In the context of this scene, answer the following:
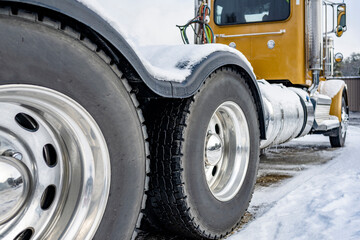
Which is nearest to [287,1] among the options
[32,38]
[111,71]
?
[111,71]

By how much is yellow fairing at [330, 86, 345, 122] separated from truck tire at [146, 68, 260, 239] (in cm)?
381

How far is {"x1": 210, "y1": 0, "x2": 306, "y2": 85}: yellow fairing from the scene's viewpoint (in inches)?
185

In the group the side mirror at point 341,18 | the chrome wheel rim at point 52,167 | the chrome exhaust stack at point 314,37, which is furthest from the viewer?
the side mirror at point 341,18

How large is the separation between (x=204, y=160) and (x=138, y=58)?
0.74 metres

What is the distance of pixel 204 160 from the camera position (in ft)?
6.40

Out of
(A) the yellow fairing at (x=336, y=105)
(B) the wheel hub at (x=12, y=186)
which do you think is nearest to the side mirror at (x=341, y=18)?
(A) the yellow fairing at (x=336, y=105)

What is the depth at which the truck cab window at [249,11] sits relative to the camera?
474 centimetres

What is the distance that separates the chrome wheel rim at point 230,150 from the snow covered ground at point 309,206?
0.27 metres

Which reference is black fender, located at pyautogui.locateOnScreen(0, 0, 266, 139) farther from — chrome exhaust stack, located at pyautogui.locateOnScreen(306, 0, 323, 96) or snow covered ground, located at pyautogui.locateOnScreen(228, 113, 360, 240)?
chrome exhaust stack, located at pyautogui.locateOnScreen(306, 0, 323, 96)

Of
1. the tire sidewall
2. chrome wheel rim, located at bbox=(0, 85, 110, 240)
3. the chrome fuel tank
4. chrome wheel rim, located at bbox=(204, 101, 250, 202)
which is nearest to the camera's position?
chrome wheel rim, located at bbox=(0, 85, 110, 240)

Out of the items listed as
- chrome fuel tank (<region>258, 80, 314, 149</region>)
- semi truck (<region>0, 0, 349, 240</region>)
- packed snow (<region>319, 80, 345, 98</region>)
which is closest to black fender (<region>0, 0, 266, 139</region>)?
semi truck (<region>0, 0, 349, 240</region>)

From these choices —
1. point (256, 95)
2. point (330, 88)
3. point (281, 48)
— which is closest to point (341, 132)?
point (330, 88)

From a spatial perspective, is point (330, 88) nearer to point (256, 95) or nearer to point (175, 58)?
point (256, 95)

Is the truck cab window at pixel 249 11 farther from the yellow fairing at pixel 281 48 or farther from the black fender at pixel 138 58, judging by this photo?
the black fender at pixel 138 58
